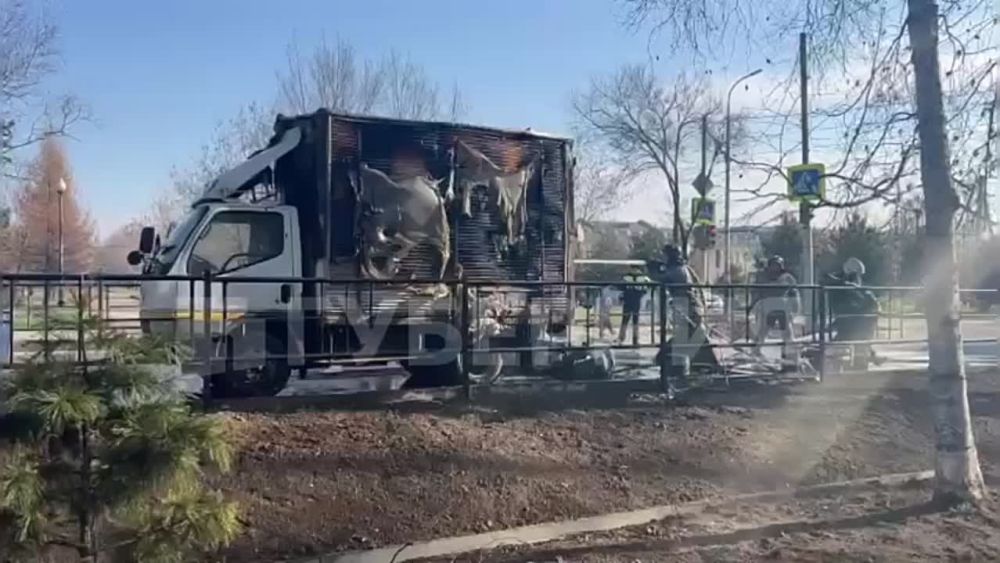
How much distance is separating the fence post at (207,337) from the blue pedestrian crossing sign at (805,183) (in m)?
5.56

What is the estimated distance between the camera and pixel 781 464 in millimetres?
8906

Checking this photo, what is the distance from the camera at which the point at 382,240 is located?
1268cm

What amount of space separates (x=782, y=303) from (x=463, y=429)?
17.8 feet

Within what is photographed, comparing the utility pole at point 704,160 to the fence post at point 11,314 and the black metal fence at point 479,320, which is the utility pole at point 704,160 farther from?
the fence post at point 11,314

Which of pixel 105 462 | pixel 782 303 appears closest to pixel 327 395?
pixel 105 462

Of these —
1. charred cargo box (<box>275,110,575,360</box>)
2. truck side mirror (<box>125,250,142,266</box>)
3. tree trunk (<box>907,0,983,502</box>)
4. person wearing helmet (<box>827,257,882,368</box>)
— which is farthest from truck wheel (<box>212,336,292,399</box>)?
person wearing helmet (<box>827,257,882,368</box>)

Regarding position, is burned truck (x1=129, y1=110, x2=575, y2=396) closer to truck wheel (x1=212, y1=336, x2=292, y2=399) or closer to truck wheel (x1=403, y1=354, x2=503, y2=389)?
truck wheel (x1=403, y1=354, x2=503, y2=389)

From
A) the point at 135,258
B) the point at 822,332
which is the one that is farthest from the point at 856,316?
the point at 135,258

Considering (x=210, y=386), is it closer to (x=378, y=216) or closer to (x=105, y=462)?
(x=105, y=462)

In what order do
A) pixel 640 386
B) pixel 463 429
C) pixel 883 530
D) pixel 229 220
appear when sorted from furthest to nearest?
1. pixel 229 220
2. pixel 640 386
3. pixel 463 429
4. pixel 883 530

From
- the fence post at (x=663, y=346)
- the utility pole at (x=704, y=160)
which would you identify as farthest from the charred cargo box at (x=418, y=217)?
the utility pole at (x=704, y=160)

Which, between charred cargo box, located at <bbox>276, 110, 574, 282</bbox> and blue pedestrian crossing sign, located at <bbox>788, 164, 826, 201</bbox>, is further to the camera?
charred cargo box, located at <bbox>276, 110, 574, 282</bbox>

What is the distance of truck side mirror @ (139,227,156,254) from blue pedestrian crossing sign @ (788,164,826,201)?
7.64 m

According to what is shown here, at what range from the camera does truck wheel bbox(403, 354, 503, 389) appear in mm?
9734
